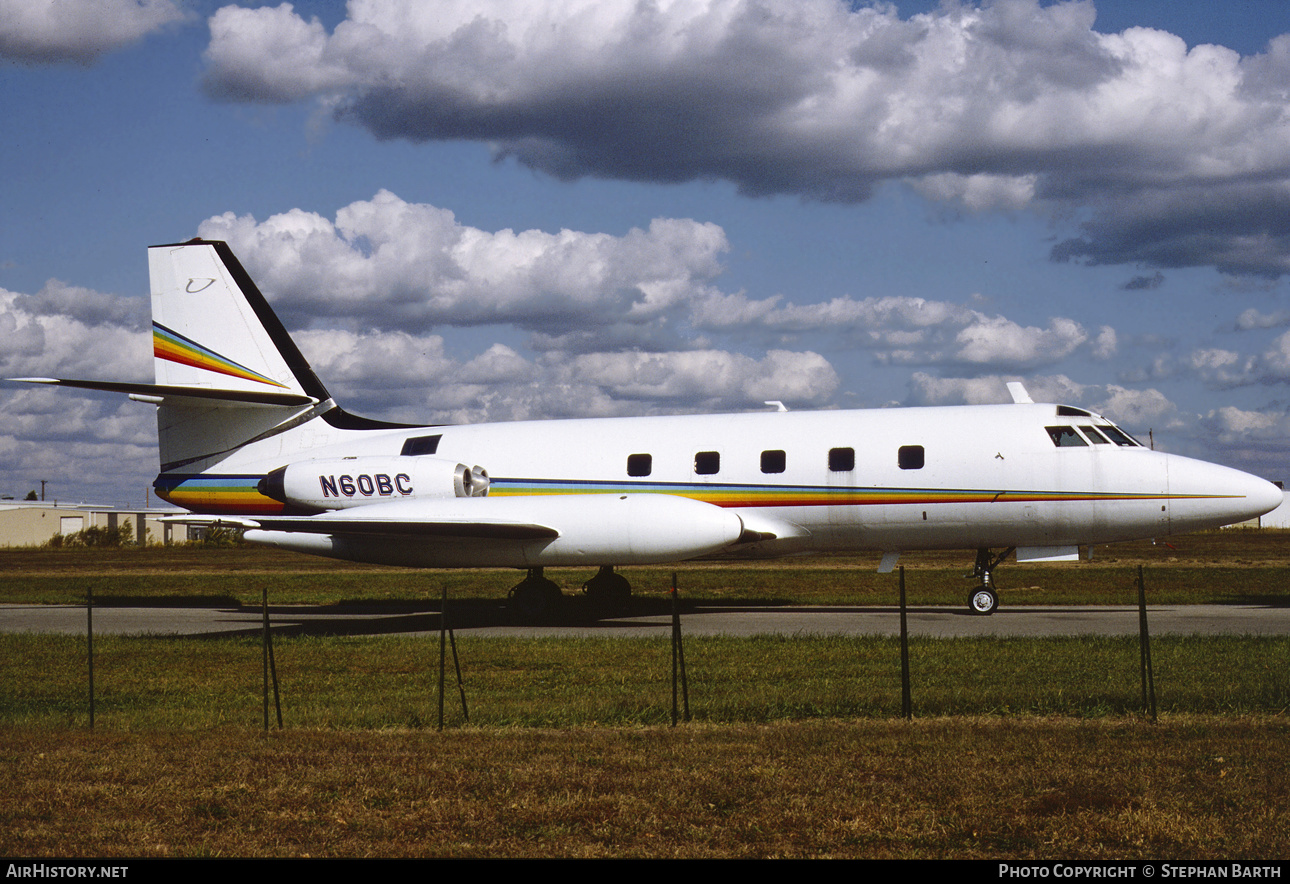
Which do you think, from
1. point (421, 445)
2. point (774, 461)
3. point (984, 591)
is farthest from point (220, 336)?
point (984, 591)

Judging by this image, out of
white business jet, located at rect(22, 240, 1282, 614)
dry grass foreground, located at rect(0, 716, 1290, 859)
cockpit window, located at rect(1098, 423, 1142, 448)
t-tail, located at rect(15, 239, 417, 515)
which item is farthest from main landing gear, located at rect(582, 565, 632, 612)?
dry grass foreground, located at rect(0, 716, 1290, 859)

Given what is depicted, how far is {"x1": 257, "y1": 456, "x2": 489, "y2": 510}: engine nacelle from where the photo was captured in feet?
78.5

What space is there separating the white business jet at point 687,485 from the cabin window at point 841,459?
27 millimetres

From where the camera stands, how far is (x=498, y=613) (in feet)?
85.8

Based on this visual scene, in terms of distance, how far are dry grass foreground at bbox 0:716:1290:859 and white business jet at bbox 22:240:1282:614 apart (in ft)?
35.0

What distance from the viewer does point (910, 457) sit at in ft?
71.1

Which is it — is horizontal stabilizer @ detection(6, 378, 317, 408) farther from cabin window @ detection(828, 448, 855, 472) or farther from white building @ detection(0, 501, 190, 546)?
white building @ detection(0, 501, 190, 546)

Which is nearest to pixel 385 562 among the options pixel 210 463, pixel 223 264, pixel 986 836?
pixel 210 463

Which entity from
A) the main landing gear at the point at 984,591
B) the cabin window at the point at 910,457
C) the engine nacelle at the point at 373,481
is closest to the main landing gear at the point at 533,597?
the engine nacelle at the point at 373,481

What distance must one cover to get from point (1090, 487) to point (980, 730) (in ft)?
39.0

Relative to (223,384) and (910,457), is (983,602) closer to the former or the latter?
(910,457)

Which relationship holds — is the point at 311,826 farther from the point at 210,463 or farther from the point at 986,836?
the point at 210,463

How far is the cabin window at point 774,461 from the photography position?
2228cm

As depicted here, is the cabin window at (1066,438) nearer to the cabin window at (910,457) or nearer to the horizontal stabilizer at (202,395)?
the cabin window at (910,457)
